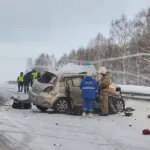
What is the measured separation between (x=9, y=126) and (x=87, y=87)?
382 centimetres

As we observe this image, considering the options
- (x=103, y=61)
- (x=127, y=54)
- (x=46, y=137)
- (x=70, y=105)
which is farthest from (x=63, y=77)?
(x=103, y=61)

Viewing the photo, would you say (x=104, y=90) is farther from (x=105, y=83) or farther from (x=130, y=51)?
(x=130, y=51)

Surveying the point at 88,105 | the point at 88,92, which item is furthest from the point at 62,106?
the point at 88,92

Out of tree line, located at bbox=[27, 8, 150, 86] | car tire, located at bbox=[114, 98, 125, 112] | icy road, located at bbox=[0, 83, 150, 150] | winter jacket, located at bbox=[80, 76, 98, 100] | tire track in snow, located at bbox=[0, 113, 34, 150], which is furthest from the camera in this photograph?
tree line, located at bbox=[27, 8, 150, 86]

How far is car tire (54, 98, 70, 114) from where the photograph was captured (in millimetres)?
15688

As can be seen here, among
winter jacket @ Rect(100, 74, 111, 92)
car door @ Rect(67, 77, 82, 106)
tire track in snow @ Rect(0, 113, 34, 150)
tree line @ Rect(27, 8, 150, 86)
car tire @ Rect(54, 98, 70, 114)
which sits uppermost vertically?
tree line @ Rect(27, 8, 150, 86)

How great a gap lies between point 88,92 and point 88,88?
5.6 inches

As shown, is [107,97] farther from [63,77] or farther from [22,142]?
[22,142]

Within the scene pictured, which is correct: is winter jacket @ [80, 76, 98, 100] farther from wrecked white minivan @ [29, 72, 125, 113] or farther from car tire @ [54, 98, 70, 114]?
car tire @ [54, 98, 70, 114]

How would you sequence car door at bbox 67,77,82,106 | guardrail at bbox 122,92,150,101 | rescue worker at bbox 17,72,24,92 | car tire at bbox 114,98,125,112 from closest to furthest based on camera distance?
car door at bbox 67,77,82,106 → car tire at bbox 114,98,125,112 → guardrail at bbox 122,92,150,101 → rescue worker at bbox 17,72,24,92

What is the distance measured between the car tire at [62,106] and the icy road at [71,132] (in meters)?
0.45

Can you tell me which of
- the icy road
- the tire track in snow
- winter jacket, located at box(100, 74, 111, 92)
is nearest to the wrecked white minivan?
the icy road

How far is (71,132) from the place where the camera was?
10914 mm

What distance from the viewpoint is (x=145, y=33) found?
6122cm
